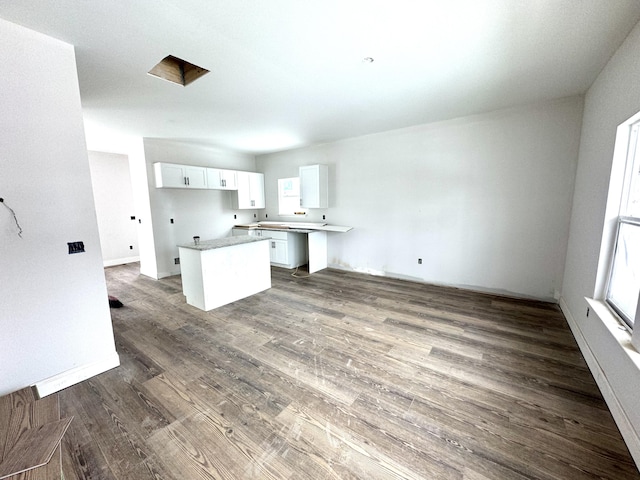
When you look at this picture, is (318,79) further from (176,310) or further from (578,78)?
(176,310)

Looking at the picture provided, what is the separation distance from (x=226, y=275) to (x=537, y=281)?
4313 mm

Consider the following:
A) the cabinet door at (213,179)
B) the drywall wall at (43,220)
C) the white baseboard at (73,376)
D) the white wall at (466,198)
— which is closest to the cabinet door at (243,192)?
the cabinet door at (213,179)

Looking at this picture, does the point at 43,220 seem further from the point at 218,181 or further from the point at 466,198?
the point at 466,198

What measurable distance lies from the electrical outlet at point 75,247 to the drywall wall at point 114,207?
14.5 ft

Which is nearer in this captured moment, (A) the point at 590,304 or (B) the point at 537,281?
(A) the point at 590,304

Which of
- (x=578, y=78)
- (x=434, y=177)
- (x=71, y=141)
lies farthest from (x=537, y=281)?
(x=71, y=141)

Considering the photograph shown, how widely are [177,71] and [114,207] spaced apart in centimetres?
478

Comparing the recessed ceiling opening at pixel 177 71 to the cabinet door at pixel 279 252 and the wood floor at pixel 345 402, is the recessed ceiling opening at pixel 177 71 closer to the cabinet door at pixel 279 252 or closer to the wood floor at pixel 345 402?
the wood floor at pixel 345 402

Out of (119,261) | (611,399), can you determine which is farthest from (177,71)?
(119,261)

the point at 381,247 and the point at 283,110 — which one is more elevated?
the point at 283,110

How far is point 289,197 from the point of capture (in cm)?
624

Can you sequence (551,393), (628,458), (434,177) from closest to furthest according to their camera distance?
(628,458) < (551,393) < (434,177)

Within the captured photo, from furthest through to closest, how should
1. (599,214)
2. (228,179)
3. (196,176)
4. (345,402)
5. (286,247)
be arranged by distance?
(228,179) < (286,247) < (196,176) < (599,214) < (345,402)

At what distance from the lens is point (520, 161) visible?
341 cm
